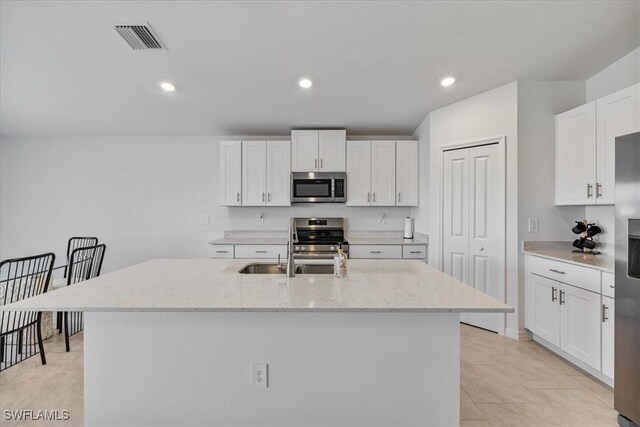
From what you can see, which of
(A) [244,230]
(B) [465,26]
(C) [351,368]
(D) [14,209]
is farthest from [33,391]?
(B) [465,26]

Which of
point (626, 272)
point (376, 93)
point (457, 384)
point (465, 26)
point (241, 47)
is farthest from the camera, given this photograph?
point (376, 93)

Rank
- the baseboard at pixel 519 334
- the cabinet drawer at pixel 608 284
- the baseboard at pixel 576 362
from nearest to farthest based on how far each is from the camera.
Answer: the cabinet drawer at pixel 608 284 < the baseboard at pixel 576 362 < the baseboard at pixel 519 334

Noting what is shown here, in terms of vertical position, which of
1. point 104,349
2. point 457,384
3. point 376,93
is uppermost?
point 376,93

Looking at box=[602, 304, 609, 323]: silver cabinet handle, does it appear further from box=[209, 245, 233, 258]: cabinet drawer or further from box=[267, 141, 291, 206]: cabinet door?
box=[209, 245, 233, 258]: cabinet drawer

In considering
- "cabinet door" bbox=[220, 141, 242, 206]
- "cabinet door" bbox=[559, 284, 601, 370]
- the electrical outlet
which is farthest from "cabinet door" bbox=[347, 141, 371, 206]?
the electrical outlet

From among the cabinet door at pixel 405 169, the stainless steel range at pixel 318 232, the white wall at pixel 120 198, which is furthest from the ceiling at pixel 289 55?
the stainless steel range at pixel 318 232

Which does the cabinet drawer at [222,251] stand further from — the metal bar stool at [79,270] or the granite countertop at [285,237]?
the metal bar stool at [79,270]

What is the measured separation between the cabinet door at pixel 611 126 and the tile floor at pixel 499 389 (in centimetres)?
145

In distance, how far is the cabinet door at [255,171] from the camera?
13.4 feet

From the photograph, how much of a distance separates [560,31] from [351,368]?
3054 mm

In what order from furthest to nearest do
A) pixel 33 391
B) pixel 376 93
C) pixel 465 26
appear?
pixel 376 93, pixel 465 26, pixel 33 391

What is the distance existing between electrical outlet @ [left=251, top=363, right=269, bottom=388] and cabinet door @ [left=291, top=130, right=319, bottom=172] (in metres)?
2.87

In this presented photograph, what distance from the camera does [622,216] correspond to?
1.81m

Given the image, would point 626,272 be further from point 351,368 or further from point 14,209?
point 14,209
